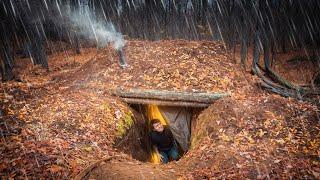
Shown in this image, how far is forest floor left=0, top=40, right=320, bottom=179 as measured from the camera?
5.23m

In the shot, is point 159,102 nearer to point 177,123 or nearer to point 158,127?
point 177,123

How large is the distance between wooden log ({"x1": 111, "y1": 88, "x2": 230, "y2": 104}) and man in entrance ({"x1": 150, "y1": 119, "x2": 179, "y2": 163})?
1.05m

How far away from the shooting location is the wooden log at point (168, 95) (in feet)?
28.6

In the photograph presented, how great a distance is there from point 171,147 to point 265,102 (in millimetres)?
3271

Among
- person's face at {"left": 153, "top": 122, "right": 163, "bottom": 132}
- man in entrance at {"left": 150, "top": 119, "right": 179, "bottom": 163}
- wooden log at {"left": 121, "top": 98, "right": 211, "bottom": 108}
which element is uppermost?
wooden log at {"left": 121, "top": 98, "right": 211, "bottom": 108}

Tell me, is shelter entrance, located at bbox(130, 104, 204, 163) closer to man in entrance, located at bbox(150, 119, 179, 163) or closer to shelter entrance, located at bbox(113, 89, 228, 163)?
shelter entrance, located at bbox(113, 89, 228, 163)

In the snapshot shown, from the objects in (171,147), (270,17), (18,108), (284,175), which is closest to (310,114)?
(284,175)

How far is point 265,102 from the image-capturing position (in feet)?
26.2

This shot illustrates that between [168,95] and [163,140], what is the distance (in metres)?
1.59

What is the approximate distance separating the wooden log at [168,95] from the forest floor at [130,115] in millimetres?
361

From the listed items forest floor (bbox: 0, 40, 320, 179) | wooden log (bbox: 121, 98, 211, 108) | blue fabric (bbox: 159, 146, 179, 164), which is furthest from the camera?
wooden log (bbox: 121, 98, 211, 108)

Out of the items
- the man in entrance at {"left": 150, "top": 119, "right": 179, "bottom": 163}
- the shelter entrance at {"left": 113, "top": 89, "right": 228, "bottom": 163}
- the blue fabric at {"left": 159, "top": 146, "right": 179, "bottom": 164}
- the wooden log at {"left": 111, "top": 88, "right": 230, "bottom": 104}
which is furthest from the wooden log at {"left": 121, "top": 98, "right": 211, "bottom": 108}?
the blue fabric at {"left": 159, "top": 146, "right": 179, "bottom": 164}

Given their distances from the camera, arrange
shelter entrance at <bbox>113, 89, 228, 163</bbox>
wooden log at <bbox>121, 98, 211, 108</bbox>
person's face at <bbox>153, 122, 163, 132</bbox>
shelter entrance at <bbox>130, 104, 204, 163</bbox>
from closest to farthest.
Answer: person's face at <bbox>153, 122, 163, 132</bbox>, shelter entrance at <bbox>113, 89, 228, 163</bbox>, wooden log at <bbox>121, 98, 211, 108</bbox>, shelter entrance at <bbox>130, 104, 204, 163</bbox>

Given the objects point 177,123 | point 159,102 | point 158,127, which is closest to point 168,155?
point 158,127
